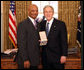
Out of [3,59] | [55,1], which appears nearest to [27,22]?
[3,59]

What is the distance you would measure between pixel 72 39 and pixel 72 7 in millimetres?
820

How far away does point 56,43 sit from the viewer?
280 cm

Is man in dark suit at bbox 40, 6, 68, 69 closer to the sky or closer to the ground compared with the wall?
closer to the ground

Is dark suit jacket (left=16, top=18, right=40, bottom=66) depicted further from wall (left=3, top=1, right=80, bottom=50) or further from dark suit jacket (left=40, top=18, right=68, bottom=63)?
wall (left=3, top=1, right=80, bottom=50)

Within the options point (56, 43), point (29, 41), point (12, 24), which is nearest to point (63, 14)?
point (12, 24)

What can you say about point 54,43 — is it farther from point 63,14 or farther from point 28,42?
point 63,14

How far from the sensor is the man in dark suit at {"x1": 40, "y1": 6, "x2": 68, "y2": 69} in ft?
9.09

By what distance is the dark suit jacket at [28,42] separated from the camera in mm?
2705

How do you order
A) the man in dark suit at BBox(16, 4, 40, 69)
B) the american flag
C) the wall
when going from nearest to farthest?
1. the man in dark suit at BBox(16, 4, 40, 69)
2. the american flag
3. the wall

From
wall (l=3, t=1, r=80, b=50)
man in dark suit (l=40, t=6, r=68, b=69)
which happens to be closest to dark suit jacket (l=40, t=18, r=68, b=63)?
man in dark suit (l=40, t=6, r=68, b=69)

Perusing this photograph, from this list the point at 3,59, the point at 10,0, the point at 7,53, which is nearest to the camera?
the point at 3,59

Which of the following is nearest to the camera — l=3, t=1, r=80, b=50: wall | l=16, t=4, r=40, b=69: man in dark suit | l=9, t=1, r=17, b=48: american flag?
l=16, t=4, r=40, b=69: man in dark suit

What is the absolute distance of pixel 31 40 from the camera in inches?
108

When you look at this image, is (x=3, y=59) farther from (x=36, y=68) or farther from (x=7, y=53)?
(x=36, y=68)
